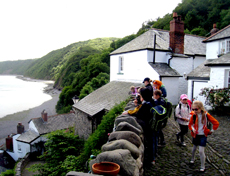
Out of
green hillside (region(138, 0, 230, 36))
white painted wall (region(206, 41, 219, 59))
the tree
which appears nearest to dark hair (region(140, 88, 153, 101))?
the tree

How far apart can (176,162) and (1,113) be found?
48150 mm

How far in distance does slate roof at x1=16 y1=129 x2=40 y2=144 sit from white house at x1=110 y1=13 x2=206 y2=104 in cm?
1686

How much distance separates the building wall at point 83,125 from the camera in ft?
44.6

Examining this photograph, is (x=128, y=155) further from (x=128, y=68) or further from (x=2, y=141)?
(x=2, y=141)

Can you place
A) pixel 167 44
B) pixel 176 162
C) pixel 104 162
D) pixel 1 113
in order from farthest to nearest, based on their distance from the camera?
pixel 1 113 < pixel 167 44 < pixel 176 162 < pixel 104 162

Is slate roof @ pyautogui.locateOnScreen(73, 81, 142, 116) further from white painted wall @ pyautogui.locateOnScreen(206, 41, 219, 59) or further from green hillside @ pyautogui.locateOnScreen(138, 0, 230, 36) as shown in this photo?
green hillside @ pyautogui.locateOnScreen(138, 0, 230, 36)

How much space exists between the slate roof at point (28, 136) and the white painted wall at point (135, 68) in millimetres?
16084

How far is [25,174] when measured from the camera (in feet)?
61.9

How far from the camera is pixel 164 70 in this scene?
1304cm

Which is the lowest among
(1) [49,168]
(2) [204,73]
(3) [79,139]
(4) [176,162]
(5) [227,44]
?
(1) [49,168]

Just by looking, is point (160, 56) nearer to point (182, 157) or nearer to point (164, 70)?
point (164, 70)

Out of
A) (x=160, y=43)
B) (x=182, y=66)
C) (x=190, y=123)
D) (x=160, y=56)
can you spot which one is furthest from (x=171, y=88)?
(x=190, y=123)

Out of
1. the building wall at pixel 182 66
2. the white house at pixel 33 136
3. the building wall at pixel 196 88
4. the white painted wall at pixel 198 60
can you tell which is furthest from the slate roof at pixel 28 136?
the white painted wall at pixel 198 60

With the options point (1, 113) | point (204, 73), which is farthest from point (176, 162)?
point (1, 113)
